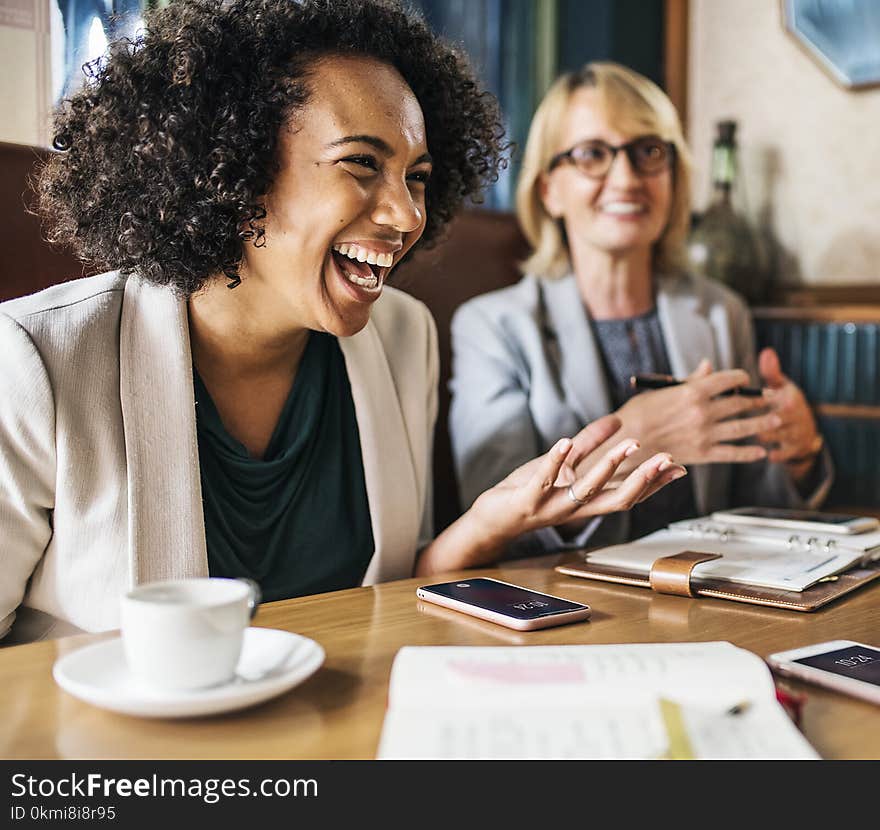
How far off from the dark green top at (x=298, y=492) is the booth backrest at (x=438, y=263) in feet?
1.04

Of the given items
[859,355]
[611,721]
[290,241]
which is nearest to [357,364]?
[290,241]

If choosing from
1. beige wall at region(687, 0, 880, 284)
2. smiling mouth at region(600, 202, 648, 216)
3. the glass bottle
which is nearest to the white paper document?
smiling mouth at region(600, 202, 648, 216)

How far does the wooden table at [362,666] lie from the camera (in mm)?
717

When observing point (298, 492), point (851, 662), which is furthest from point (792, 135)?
point (851, 662)

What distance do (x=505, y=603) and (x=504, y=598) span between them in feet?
0.07

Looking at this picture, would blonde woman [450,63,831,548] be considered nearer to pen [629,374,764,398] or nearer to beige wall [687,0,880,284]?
pen [629,374,764,398]

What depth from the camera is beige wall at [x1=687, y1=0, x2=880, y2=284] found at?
275cm

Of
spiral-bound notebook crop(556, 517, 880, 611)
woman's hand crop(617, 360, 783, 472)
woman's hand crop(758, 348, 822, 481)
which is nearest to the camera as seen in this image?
spiral-bound notebook crop(556, 517, 880, 611)

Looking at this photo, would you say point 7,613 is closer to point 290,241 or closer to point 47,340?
point 47,340

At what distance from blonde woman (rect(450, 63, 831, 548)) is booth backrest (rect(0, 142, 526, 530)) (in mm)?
66

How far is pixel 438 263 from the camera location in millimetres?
2086

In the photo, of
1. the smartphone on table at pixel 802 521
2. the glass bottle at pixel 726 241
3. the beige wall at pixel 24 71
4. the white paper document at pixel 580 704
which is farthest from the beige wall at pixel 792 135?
the white paper document at pixel 580 704

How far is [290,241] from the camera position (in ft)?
4.20

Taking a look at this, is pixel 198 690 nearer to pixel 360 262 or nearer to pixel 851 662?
pixel 851 662
